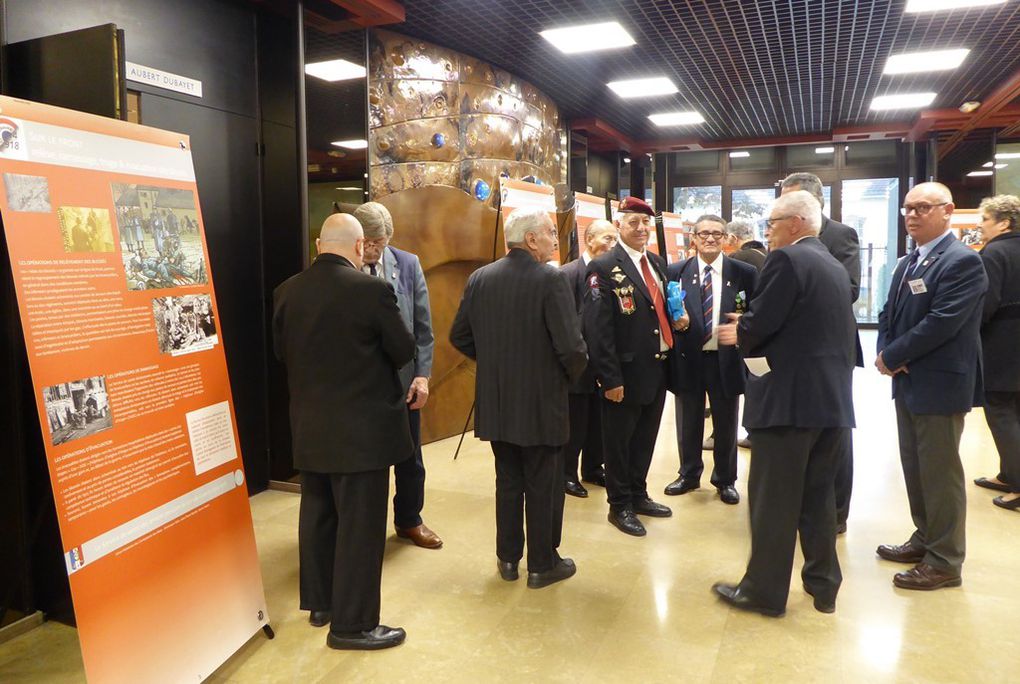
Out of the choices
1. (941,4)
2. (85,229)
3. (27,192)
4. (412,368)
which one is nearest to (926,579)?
(412,368)

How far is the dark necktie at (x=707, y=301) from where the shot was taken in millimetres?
3984

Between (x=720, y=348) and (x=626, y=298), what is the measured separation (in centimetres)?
81

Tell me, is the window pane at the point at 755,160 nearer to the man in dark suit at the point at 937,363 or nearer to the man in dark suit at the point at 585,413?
the man in dark suit at the point at 585,413

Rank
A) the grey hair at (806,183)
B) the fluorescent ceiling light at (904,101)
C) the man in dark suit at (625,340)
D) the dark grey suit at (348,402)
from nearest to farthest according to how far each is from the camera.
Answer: the dark grey suit at (348,402) < the grey hair at (806,183) < the man in dark suit at (625,340) < the fluorescent ceiling light at (904,101)

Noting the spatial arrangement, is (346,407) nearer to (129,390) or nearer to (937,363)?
(129,390)

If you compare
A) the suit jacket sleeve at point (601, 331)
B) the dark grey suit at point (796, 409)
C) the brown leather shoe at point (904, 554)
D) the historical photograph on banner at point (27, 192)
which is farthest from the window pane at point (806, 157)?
the historical photograph on banner at point (27, 192)

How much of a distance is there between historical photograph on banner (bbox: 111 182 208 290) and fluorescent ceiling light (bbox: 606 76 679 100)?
5.97 metres

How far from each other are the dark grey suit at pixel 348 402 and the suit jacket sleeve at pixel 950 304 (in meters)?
2.04

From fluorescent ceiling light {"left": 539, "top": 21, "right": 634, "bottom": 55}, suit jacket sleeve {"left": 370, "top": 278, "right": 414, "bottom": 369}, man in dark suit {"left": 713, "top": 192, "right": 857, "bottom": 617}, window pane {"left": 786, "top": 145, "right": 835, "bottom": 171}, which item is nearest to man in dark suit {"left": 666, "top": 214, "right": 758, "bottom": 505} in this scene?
man in dark suit {"left": 713, "top": 192, "right": 857, "bottom": 617}

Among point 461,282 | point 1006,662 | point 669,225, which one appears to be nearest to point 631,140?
point 669,225

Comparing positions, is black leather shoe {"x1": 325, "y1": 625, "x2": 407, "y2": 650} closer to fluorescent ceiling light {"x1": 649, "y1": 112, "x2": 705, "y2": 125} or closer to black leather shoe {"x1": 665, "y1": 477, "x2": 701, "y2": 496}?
black leather shoe {"x1": 665, "y1": 477, "x2": 701, "y2": 496}

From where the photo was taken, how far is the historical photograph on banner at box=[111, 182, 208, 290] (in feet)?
6.83

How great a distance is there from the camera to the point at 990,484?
430 cm

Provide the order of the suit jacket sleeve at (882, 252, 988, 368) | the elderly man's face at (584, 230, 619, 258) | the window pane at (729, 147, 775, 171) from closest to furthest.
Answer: the suit jacket sleeve at (882, 252, 988, 368), the elderly man's face at (584, 230, 619, 258), the window pane at (729, 147, 775, 171)
